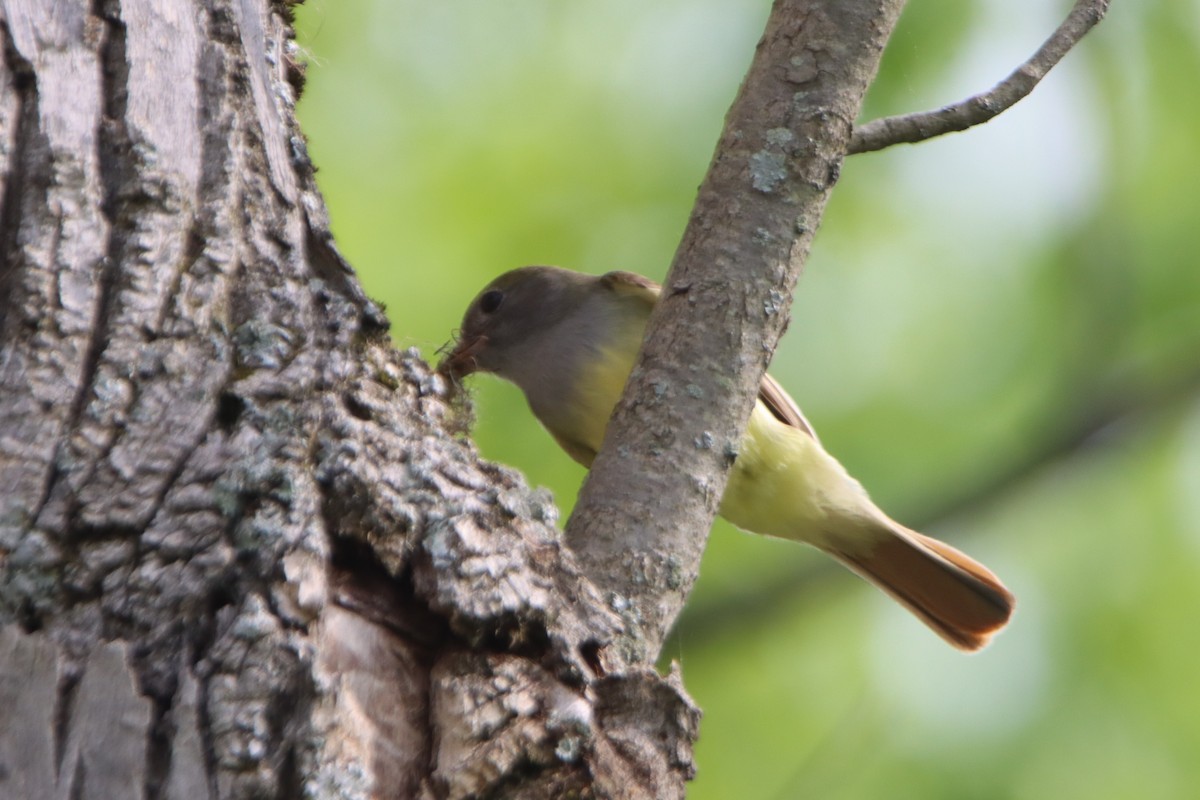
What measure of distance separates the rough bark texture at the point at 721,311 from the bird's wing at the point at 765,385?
2343 mm

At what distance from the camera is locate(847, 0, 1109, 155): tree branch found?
3002 mm

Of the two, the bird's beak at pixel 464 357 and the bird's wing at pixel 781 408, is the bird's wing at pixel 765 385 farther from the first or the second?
the bird's beak at pixel 464 357

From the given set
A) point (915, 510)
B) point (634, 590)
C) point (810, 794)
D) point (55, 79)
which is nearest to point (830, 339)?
point (915, 510)

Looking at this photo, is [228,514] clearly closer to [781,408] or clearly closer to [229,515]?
[229,515]

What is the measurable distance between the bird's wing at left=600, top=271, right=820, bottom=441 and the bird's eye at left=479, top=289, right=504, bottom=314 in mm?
509

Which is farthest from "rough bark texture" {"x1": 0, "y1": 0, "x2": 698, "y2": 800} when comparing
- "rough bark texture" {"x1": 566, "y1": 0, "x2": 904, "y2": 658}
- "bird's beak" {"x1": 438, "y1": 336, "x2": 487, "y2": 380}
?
"bird's beak" {"x1": 438, "y1": 336, "x2": 487, "y2": 380}

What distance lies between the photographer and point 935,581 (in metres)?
5.54

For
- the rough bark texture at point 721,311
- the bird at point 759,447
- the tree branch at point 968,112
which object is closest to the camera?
the rough bark texture at point 721,311

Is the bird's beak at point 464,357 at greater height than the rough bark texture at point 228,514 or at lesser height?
greater

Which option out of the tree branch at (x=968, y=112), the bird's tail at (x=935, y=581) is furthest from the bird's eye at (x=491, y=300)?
the tree branch at (x=968, y=112)

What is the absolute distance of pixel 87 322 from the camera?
213 centimetres

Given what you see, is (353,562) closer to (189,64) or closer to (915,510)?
(189,64)

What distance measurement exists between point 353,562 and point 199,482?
0.85 feet

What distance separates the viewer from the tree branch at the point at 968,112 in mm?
3002
